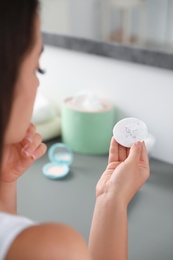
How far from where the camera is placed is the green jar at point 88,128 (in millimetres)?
942

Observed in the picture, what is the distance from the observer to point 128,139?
0.67m

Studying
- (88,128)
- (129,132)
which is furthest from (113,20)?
(129,132)

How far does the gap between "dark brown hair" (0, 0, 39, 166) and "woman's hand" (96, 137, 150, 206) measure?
0.25 meters

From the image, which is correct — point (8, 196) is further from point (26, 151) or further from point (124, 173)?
point (124, 173)

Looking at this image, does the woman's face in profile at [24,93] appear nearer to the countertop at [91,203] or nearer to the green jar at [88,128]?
the countertop at [91,203]

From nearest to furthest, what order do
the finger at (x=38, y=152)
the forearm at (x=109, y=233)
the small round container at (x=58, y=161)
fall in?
the forearm at (x=109, y=233) → the finger at (x=38, y=152) → the small round container at (x=58, y=161)

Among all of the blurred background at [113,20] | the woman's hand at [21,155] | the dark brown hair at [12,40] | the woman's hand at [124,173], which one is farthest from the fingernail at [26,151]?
the blurred background at [113,20]

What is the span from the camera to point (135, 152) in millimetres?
630

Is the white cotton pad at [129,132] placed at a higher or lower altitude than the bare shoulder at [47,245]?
lower

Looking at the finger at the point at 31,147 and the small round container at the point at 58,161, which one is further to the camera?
the small round container at the point at 58,161

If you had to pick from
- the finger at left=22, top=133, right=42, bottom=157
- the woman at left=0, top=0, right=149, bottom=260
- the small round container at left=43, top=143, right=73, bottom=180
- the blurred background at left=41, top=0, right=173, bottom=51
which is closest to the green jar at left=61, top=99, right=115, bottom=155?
the small round container at left=43, top=143, right=73, bottom=180

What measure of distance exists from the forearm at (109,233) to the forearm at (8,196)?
0.15 m

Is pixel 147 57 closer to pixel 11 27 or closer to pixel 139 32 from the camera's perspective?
pixel 139 32

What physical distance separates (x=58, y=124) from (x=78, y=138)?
0.10 m
